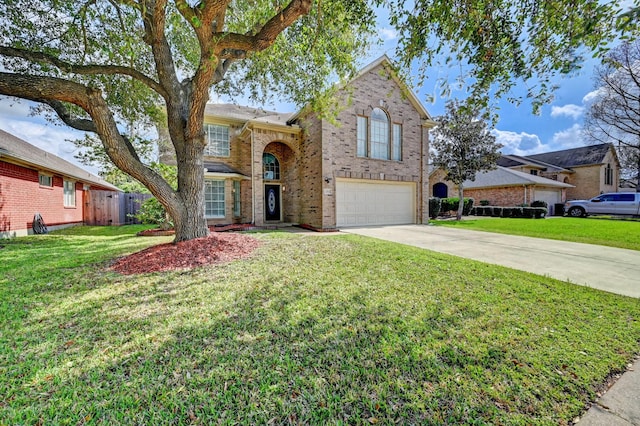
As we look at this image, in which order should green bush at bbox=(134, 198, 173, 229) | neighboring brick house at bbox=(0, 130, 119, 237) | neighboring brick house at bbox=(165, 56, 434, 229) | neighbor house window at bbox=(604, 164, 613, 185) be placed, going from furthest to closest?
neighbor house window at bbox=(604, 164, 613, 185)
neighboring brick house at bbox=(165, 56, 434, 229)
green bush at bbox=(134, 198, 173, 229)
neighboring brick house at bbox=(0, 130, 119, 237)

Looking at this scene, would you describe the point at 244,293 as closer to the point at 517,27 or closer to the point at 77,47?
the point at 517,27

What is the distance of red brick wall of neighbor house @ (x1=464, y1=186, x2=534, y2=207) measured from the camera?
21391 mm

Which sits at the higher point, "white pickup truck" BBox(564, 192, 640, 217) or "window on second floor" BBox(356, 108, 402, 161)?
"window on second floor" BBox(356, 108, 402, 161)

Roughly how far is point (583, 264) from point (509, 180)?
20.0 m

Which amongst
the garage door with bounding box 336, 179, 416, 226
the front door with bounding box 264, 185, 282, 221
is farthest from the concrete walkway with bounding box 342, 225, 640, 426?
the front door with bounding box 264, 185, 282, 221

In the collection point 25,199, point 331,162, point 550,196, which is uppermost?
point 331,162

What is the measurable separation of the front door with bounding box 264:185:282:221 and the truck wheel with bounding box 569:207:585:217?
22885mm

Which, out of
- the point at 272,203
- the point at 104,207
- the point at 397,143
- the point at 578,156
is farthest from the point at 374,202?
the point at 578,156

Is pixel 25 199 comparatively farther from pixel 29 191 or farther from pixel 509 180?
pixel 509 180

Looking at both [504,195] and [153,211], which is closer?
[153,211]

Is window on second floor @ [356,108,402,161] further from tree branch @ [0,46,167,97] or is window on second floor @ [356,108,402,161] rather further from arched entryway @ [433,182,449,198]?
arched entryway @ [433,182,449,198]

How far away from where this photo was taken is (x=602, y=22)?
10.6 ft

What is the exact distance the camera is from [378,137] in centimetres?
1277

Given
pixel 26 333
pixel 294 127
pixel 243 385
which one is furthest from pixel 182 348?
pixel 294 127
